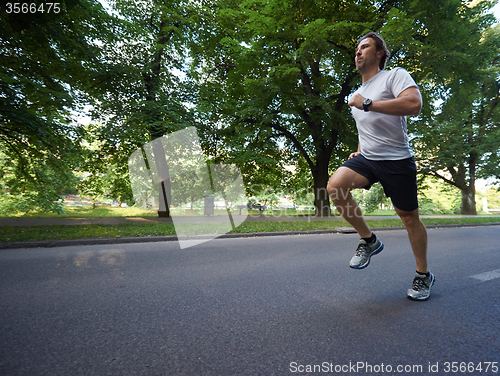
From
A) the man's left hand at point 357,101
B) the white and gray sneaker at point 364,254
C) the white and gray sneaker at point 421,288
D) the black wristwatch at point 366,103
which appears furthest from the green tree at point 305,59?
the white and gray sneaker at point 421,288

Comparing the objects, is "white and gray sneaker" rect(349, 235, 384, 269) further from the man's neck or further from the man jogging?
the man's neck

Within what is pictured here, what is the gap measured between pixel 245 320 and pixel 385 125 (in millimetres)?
1998

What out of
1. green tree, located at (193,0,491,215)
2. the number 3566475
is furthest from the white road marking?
the number 3566475

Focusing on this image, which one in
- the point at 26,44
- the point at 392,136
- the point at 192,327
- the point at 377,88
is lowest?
→ the point at 192,327

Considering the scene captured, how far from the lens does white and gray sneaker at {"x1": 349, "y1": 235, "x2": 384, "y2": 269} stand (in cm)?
255

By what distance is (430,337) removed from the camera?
1.86m

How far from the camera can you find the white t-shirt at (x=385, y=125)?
7.60ft

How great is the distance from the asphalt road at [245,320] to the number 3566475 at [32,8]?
19.9 feet

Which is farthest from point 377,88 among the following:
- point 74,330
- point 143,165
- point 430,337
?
point 143,165

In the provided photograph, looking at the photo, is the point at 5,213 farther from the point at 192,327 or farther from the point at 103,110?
the point at 192,327

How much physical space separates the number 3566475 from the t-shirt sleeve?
8160 millimetres

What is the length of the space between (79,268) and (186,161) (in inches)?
463

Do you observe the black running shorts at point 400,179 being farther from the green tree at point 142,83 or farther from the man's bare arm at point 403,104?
the green tree at point 142,83

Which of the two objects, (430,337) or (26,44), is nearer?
(430,337)
